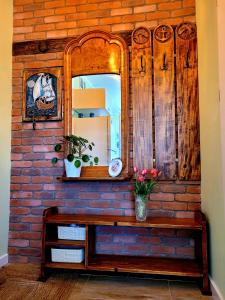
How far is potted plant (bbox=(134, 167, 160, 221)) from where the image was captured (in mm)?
1977

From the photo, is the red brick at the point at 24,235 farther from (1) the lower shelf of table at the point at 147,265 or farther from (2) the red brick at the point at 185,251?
(2) the red brick at the point at 185,251

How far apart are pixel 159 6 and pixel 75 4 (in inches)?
30.3

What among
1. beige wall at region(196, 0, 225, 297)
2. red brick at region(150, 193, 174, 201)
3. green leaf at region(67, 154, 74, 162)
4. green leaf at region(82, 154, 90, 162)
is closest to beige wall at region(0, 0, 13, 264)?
green leaf at region(67, 154, 74, 162)

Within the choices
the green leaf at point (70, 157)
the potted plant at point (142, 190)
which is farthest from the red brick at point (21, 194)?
the potted plant at point (142, 190)

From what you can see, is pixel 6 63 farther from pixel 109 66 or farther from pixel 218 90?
pixel 218 90

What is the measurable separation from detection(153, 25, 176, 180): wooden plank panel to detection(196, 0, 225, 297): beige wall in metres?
0.23

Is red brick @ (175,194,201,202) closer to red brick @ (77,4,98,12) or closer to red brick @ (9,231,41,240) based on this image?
red brick @ (9,231,41,240)

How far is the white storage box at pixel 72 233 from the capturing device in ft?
6.71

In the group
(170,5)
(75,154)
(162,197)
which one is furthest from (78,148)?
(170,5)

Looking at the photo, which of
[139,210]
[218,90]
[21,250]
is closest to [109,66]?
[218,90]

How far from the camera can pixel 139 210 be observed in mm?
1978

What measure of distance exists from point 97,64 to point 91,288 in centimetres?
A: 181

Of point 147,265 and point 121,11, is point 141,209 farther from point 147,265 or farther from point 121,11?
point 121,11

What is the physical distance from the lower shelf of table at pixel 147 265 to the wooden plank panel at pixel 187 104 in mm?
654
